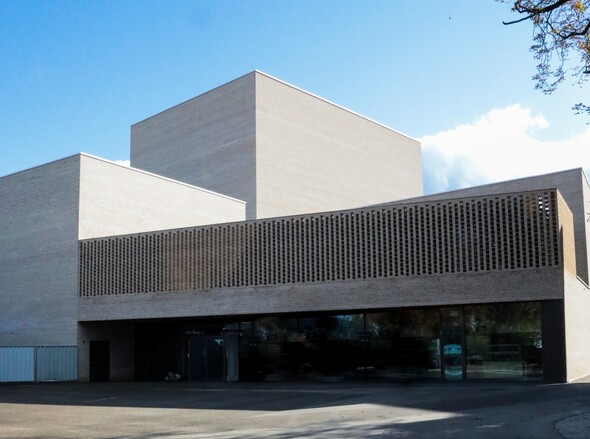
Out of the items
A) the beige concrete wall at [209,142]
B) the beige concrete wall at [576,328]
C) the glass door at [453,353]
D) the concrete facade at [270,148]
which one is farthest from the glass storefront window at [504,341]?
the beige concrete wall at [209,142]

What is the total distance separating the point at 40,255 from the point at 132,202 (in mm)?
5240

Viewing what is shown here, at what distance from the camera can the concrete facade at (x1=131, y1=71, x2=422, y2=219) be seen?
158ft

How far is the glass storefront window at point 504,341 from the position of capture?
27109 mm

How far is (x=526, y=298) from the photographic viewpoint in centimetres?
2598

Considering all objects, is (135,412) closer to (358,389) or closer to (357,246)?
(358,389)

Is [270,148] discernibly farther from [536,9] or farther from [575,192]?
[536,9]

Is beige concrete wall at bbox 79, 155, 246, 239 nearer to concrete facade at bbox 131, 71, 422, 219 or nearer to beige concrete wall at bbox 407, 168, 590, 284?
concrete facade at bbox 131, 71, 422, 219

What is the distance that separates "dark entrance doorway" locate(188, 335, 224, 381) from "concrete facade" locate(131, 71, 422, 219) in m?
11.2

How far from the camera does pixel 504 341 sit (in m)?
27.7

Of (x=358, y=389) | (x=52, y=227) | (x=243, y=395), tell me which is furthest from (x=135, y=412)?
(x=52, y=227)

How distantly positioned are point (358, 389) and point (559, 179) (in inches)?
630

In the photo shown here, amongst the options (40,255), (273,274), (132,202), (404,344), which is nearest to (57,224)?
(40,255)

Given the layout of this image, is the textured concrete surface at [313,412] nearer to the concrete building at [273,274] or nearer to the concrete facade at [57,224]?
the concrete building at [273,274]

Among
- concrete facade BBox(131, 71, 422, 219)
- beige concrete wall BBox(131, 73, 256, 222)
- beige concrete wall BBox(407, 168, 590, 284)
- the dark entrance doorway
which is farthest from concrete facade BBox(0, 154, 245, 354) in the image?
beige concrete wall BBox(407, 168, 590, 284)
